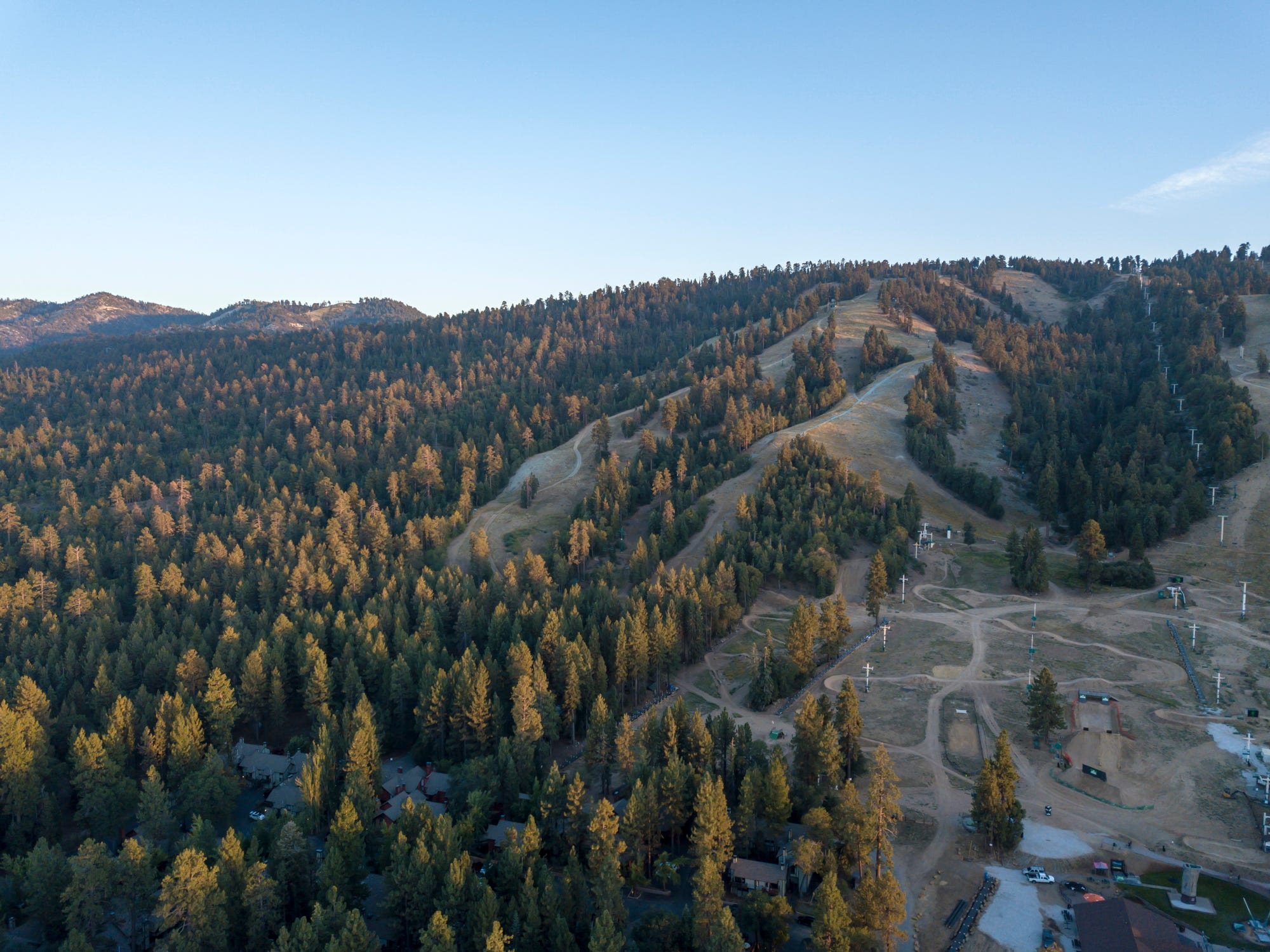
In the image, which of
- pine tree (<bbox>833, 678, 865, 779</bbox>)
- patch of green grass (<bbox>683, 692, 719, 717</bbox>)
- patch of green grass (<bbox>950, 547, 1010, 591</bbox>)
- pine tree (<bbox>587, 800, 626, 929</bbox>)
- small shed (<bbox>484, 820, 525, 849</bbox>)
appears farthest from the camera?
patch of green grass (<bbox>950, 547, 1010, 591</bbox>)

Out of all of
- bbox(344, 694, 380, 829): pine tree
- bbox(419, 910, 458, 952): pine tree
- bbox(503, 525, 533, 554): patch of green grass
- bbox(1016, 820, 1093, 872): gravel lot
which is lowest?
bbox(1016, 820, 1093, 872): gravel lot

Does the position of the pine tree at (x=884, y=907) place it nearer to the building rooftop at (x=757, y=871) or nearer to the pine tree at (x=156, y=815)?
the building rooftop at (x=757, y=871)

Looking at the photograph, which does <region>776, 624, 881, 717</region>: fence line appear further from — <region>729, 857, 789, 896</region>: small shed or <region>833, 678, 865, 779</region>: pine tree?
<region>729, 857, 789, 896</region>: small shed

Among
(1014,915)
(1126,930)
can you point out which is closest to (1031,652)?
(1014,915)

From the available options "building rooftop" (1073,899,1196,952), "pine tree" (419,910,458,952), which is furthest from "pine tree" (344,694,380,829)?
"building rooftop" (1073,899,1196,952)

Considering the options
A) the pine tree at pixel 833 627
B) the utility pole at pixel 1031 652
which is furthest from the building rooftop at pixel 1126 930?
the pine tree at pixel 833 627
